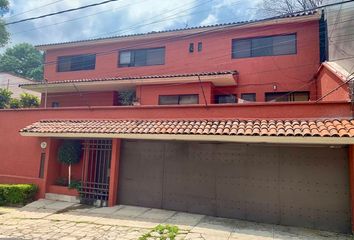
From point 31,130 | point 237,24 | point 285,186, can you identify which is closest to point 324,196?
point 285,186

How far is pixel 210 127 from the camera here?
32.3 ft

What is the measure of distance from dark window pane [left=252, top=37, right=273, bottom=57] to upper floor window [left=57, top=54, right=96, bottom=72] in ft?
34.1

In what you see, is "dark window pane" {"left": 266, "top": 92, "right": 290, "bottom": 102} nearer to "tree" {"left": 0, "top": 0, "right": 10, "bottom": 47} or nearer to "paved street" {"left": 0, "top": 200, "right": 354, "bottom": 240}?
"paved street" {"left": 0, "top": 200, "right": 354, "bottom": 240}

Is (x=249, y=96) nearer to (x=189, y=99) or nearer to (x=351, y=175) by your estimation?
(x=189, y=99)

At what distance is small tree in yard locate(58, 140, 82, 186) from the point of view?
487 inches

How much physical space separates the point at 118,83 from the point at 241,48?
23.4 ft

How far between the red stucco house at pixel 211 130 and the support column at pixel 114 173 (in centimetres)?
6

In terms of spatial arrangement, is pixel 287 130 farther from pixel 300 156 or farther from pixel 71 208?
pixel 71 208

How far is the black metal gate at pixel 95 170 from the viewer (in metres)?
11.8

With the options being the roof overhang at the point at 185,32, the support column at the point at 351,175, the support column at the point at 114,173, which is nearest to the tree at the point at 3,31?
the roof overhang at the point at 185,32

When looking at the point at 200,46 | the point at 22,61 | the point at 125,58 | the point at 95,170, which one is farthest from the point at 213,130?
the point at 22,61

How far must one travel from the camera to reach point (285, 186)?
30.4 feet

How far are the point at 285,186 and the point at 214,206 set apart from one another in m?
2.50

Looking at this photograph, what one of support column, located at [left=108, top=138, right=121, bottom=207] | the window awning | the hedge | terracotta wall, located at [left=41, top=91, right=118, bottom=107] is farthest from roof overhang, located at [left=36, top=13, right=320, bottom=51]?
the hedge
